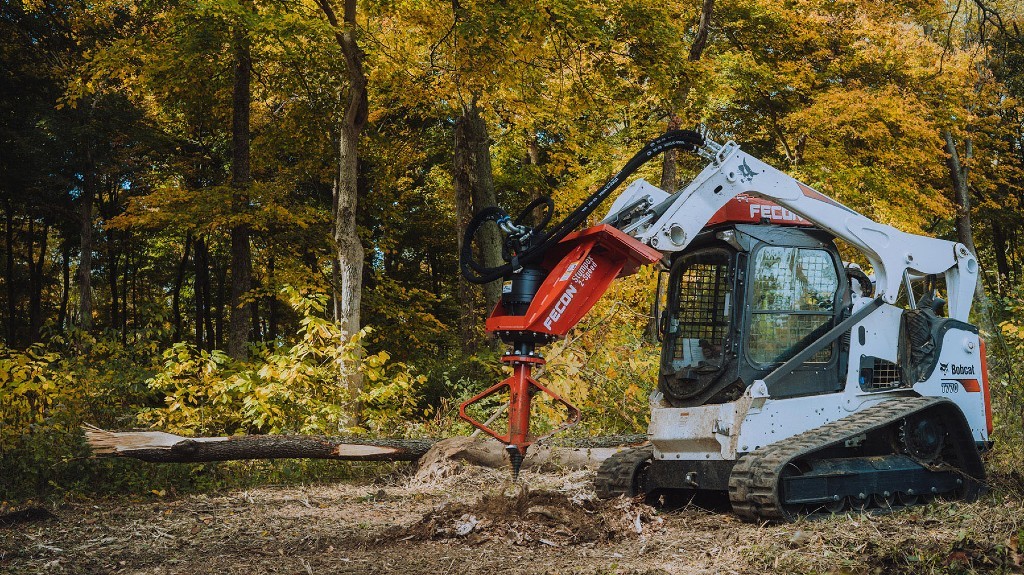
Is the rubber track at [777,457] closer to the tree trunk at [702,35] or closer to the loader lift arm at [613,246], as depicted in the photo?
the loader lift arm at [613,246]

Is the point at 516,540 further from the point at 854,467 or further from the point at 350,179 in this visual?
the point at 350,179

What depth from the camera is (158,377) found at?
34.5 ft

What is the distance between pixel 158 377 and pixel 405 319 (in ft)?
37.9

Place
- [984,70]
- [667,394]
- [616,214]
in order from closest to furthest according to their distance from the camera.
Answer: [616,214] → [667,394] → [984,70]

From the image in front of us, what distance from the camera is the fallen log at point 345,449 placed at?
842 cm

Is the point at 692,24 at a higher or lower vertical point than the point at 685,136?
higher

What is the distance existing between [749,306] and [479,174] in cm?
1012

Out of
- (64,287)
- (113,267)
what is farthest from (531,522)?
(64,287)

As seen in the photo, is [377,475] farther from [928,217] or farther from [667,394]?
[928,217]

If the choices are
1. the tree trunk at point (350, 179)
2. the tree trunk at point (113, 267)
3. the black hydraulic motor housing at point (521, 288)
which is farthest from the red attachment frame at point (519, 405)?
the tree trunk at point (113, 267)

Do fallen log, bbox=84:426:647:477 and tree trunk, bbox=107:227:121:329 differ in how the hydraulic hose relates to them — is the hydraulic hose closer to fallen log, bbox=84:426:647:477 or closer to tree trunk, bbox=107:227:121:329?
fallen log, bbox=84:426:647:477

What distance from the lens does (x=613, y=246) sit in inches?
228

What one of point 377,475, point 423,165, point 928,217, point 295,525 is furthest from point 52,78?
point 928,217

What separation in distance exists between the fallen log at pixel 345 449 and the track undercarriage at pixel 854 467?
6.73 ft
